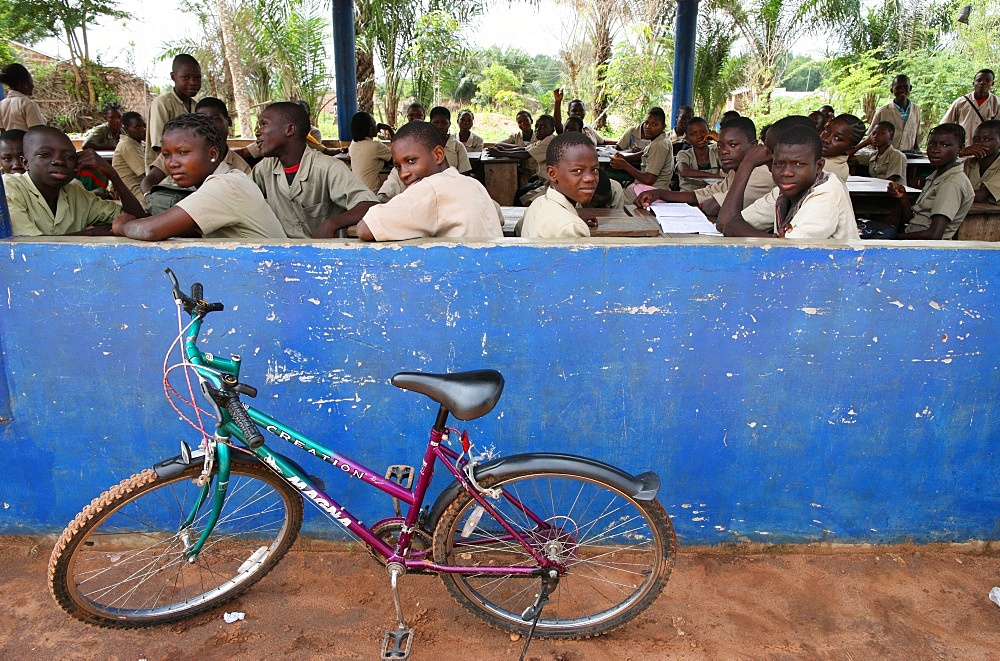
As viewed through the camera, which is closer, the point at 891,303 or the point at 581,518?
the point at 891,303

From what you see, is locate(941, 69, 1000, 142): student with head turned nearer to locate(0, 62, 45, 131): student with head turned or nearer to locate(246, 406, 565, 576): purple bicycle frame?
locate(246, 406, 565, 576): purple bicycle frame

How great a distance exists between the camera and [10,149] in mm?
3744

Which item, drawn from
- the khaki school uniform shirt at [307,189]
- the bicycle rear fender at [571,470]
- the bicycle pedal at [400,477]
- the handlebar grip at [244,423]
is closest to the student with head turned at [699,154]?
the khaki school uniform shirt at [307,189]

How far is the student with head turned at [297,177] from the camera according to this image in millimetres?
3195

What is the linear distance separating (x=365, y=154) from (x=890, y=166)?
4943 millimetres

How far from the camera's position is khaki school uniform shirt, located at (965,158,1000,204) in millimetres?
4746

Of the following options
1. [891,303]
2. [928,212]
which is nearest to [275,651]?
[891,303]

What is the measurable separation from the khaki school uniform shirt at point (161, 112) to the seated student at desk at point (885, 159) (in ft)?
19.9

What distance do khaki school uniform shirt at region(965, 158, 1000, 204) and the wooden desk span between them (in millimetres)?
79

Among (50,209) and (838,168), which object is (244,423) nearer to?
(50,209)

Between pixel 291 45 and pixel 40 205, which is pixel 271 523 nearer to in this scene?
pixel 40 205

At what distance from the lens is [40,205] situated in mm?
3023

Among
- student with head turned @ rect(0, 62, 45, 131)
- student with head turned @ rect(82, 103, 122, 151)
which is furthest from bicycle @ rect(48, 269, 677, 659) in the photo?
student with head turned @ rect(82, 103, 122, 151)

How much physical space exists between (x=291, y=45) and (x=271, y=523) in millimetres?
12194
